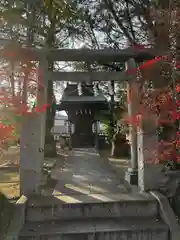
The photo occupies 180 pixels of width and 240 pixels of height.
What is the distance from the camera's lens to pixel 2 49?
241 inches

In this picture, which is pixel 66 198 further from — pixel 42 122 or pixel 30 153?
pixel 42 122

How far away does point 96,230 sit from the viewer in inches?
187

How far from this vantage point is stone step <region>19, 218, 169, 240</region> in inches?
183

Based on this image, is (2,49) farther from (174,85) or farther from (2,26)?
(174,85)

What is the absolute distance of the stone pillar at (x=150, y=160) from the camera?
6090 mm

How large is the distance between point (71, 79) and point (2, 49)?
1963 millimetres

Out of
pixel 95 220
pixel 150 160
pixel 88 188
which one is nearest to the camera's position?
pixel 95 220

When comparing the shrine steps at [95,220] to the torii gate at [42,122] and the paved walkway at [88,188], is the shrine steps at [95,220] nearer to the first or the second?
the paved walkway at [88,188]

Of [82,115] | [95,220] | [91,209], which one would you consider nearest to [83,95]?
[82,115]

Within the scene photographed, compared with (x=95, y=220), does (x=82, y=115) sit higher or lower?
higher

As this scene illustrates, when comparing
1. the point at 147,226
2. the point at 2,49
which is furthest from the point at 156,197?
the point at 2,49

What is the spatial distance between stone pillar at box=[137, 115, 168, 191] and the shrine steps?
0.44 meters

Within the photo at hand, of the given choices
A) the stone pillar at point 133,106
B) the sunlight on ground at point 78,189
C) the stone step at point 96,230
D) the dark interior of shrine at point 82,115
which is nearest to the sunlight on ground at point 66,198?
the stone step at point 96,230

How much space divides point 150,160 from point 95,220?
6.85ft
